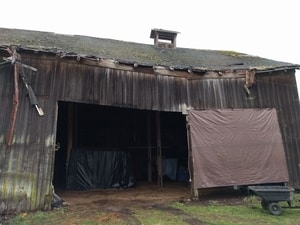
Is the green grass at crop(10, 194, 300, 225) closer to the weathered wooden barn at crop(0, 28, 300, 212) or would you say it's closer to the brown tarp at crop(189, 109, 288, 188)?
the weathered wooden barn at crop(0, 28, 300, 212)

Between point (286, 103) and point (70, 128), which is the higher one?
point (286, 103)

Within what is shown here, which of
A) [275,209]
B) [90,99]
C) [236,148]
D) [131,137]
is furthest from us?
[131,137]

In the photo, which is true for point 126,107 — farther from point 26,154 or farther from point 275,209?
point 275,209

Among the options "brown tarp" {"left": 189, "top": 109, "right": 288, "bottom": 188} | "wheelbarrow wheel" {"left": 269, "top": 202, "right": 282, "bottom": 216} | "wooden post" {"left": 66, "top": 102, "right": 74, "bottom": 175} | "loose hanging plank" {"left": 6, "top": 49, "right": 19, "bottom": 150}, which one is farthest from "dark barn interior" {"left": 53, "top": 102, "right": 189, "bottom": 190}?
"wheelbarrow wheel" {"left": 269, "top": 202, "right": 282, "bottom": 216}

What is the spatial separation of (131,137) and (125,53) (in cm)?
544

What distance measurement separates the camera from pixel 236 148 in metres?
11.8

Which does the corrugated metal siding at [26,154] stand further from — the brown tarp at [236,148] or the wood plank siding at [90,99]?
the brown tarp at [236,148]

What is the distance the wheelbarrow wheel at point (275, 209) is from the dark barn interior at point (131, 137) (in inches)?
303

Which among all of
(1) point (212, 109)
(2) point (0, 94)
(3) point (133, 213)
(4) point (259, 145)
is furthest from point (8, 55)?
(4) point (259, 145)

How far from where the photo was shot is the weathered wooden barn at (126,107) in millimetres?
9250

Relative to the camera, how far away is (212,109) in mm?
11977

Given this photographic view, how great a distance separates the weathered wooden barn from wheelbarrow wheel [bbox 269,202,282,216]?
257 cm

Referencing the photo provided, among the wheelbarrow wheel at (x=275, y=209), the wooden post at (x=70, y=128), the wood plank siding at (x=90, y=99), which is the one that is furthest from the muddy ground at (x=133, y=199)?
the wheelbarrow wheel at (x=275, y=209)

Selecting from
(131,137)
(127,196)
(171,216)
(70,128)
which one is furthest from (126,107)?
(131,137)
